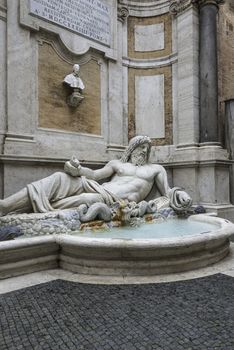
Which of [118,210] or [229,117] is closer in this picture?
[118,210]

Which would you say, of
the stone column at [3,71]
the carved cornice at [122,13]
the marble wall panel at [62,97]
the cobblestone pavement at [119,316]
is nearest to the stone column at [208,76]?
the carved cornice at [122,13]

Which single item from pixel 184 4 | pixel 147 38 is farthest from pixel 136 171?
pixel 184 4

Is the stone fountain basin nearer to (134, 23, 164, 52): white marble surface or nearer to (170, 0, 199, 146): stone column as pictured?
(170, 0, 199, 146): stone column

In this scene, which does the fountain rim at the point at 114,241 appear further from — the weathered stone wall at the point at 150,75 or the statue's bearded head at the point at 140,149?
the weathered stone wall at the point at 150,75

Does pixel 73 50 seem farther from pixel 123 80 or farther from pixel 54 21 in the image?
pixel 123 80

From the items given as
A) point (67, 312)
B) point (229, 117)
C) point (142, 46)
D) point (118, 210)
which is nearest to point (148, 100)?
point (142, 46)

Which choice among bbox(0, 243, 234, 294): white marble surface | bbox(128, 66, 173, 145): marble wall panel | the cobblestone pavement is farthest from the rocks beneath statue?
bbox(128, 66, 173, 145): marble wall panel

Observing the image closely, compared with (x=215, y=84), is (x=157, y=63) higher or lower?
higher

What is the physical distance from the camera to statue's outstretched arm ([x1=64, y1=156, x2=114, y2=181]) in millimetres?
4293

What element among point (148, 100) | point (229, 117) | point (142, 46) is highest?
point (142, 46)

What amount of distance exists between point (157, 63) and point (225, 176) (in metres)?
3.20

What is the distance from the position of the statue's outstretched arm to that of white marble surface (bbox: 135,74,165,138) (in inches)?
91.9

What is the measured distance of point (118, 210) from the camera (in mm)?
4000

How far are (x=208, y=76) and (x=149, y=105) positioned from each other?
150 centimetres
